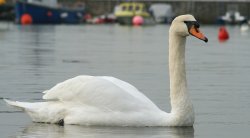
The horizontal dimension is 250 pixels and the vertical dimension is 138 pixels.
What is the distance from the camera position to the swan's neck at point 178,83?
12.3 m

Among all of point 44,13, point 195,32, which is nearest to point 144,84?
point 195,32

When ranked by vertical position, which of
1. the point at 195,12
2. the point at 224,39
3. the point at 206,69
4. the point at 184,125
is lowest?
the point at 195,12

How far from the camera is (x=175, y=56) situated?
12.8 m

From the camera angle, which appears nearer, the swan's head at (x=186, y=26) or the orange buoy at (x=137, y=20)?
the swan's head at (x=186, y=26)

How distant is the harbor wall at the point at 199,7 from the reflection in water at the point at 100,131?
9857cm

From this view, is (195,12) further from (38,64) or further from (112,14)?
(38,64)

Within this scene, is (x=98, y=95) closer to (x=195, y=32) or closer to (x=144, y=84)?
(x=195, y=32)

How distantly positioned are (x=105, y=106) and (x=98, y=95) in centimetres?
16

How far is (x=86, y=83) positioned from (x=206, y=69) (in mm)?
12014

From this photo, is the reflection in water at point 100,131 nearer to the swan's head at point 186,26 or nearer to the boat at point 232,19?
the swan's head at point 186,26

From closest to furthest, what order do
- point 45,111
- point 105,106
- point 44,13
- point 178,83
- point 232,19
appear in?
1. point 105,106
2. point 45,111
3. point 178,83
4. point 44,13
5. point 232,19

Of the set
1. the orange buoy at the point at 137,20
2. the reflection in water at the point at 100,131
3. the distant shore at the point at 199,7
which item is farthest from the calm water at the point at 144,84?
the distant shore at the point at 199,7

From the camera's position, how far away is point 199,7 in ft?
365

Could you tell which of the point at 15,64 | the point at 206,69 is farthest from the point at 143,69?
the point at 15,64
